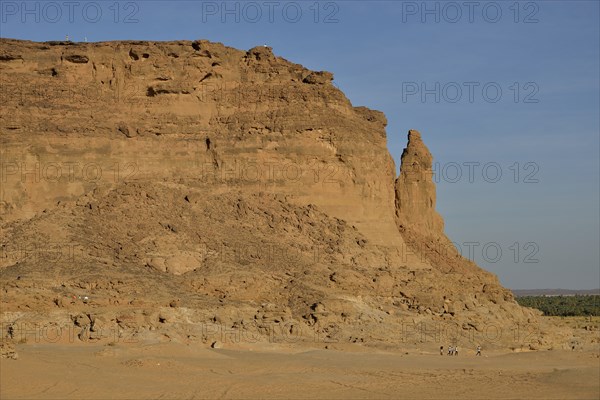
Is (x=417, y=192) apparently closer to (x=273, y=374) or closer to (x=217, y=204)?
(x=217, y=204)

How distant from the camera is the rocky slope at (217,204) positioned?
117ft

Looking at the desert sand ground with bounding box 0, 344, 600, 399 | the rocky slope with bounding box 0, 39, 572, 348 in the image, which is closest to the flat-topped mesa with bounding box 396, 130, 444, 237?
the rocky slope with bounding box 0, 39, 572, 348

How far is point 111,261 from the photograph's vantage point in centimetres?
3638

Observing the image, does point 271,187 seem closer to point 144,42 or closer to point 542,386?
point 144,42

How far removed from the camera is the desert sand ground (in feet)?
81.1

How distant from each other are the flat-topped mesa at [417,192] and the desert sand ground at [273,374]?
15195 mm

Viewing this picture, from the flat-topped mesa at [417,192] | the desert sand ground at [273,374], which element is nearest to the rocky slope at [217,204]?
the flat-topped mesa at [417,192]

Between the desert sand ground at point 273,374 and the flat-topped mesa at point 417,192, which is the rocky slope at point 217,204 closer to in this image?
the flat-topped mesa at point 417,192

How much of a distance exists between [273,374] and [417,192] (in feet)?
75.0

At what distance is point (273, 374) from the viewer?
2828cm

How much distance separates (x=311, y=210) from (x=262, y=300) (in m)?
6.48

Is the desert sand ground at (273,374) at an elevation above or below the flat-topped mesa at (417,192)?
below

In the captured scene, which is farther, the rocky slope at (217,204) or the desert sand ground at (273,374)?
the rocky slope at (217,204)

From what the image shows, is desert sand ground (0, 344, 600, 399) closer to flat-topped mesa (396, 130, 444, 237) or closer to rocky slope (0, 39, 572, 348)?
rocky slope (0, 39, 572, 348)
